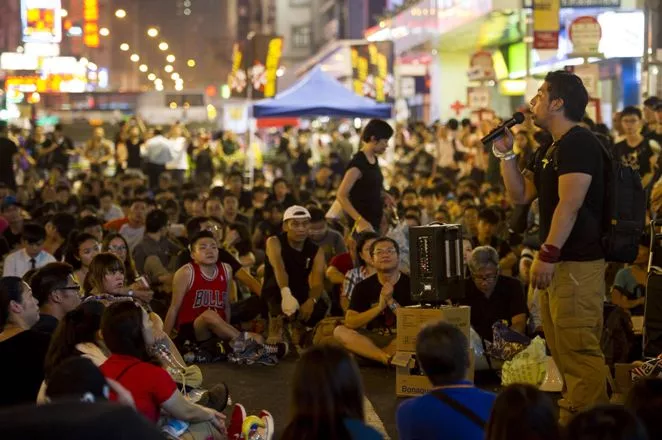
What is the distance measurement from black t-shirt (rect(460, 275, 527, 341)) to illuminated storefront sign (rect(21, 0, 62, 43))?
3894 centimetres

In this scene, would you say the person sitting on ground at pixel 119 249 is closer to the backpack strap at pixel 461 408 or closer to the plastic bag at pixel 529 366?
the plastic bag at pixel 529 366

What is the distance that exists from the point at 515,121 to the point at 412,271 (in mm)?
2219

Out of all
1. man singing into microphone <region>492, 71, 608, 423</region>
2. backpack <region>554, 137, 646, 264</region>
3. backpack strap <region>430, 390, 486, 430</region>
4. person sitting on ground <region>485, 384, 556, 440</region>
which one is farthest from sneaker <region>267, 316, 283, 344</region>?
person sitting on ground <region>485, 384, 556, 440</region>

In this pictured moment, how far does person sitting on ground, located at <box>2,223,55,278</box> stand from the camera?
1224 cm

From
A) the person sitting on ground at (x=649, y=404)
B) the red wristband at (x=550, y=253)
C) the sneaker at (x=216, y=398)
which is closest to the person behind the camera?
the person sitting on ground at (x=649, y=404)

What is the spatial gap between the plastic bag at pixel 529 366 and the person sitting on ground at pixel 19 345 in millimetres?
3832

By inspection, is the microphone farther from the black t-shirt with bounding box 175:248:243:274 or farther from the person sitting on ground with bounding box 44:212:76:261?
the person sitting on ground with bounding box 44:212:76:261

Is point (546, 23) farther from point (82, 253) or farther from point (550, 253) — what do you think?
point (550, 253)

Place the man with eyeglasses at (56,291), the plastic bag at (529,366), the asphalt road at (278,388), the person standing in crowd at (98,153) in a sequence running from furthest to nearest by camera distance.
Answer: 1. the person standing in crowd at (98,153)
2. the plastic bag at (529,366)
3. the asphalt road at (278,388)
4. the man with eyeglasses at (56,291)

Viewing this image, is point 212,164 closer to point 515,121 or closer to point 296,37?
point 515,121

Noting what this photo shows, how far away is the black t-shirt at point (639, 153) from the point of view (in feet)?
46.6

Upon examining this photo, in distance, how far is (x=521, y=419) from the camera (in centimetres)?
487

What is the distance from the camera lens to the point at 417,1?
130 ft

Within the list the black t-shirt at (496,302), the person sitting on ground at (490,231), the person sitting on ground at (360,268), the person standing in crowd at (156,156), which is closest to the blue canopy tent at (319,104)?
the person standing in crowd at (156,156)
